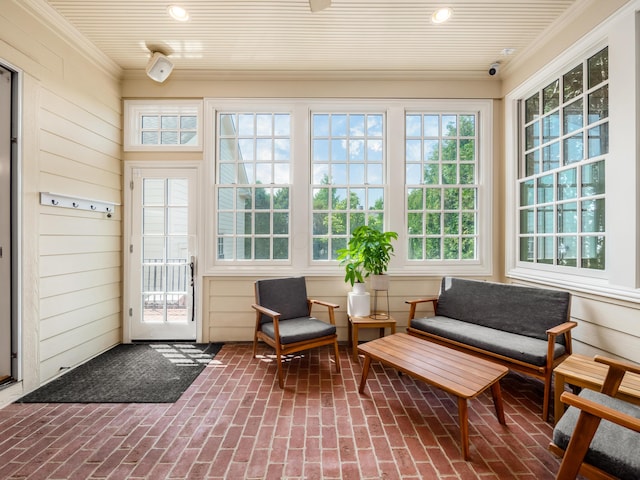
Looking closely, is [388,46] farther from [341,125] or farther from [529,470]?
[529,470]

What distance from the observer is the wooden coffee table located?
1.77m

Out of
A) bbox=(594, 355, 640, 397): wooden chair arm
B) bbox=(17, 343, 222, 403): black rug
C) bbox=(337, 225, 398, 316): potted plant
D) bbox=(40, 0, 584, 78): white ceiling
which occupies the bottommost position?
bbox=(17, 343, 222, 403): black rug

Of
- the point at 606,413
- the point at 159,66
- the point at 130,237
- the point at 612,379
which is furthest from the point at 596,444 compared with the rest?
the point at 159,66

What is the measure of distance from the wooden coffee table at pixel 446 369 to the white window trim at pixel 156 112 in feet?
10.4

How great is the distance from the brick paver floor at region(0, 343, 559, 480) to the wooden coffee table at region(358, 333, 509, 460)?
0.19 m

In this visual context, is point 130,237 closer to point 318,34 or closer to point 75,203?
point 75,203

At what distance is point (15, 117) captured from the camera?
91.6 inches

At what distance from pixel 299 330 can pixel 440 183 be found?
2.54 m

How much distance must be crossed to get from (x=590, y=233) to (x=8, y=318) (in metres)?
5.01

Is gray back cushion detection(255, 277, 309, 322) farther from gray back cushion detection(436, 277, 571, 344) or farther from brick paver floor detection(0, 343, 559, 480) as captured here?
gray back cushion detection(436, 277, 571, 344)

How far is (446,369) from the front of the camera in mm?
2061

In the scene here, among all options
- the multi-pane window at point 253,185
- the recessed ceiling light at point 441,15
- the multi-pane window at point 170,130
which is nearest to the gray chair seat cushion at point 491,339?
the multi-pane window at point 253,185

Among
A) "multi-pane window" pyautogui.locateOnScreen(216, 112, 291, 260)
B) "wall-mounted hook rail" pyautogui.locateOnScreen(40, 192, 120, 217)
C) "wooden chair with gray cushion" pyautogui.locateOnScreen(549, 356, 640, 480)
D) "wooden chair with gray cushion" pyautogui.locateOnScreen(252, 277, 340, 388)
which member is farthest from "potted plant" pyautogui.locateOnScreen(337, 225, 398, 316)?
"wall-mounted hook rail" pyautogui.locateOnScreen(40, 192, 120, 217)

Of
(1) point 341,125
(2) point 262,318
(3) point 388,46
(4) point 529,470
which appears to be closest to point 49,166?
(2) point 262,318
